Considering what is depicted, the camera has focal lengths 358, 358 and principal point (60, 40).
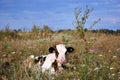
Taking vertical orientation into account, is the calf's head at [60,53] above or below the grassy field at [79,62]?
above

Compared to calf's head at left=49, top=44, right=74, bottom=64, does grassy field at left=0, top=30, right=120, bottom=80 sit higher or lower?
lower

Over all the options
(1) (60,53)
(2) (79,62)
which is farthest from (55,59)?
(2) (79,62)

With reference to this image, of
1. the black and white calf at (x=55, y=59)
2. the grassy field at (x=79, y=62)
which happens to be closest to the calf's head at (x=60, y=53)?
the black and white calf at (x=55, y=59)

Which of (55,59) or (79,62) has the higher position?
(55,59)

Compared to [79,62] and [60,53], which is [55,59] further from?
[79,62]

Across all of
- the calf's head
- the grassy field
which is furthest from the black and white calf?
the grassy field

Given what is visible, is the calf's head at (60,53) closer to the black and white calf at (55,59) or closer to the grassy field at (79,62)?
the black and white calf at (55,59)

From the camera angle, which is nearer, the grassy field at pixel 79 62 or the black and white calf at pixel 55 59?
the grassy field at pixel 79 62

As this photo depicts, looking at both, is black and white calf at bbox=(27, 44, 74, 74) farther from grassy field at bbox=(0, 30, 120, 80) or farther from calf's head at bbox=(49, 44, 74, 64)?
grassy field at bbox=(0, 30, 120, 80)

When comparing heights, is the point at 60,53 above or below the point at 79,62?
above

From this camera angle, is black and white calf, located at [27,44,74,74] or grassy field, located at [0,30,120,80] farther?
black and white calf, located at [27,44,74,74]

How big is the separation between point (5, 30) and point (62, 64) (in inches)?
520

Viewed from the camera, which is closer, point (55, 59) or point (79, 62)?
point (55, 59)

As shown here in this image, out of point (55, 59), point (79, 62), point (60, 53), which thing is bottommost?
point (79, 62)
